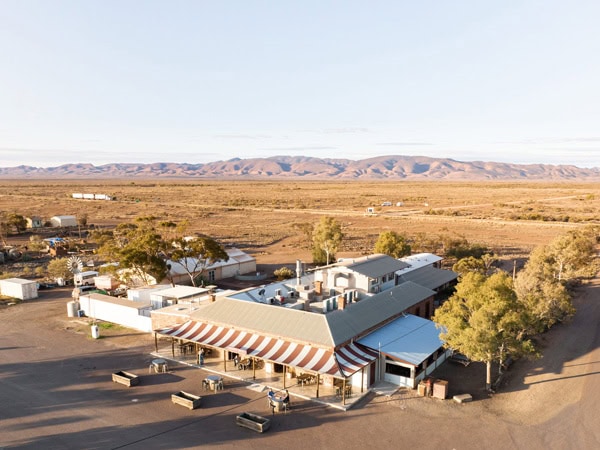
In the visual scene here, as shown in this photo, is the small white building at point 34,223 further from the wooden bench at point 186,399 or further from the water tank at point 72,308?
the wooden bench at point 186,399

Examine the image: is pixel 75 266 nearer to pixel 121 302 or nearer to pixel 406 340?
pixel 121 302

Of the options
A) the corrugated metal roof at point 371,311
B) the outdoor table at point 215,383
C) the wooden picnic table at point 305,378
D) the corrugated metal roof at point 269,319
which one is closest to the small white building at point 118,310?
the corrugated metal roof at point 269,319

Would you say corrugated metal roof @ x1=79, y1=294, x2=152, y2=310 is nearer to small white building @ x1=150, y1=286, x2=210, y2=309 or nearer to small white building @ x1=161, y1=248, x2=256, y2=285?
small white building @ x1=150, y1=286, x2=210, y2=309

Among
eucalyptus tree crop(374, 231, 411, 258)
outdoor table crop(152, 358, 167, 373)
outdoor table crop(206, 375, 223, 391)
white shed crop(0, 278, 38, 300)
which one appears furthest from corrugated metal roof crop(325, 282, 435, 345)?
white shed crop(0, 278, 38, 300)

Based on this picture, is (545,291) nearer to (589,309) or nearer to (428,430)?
(589,309)

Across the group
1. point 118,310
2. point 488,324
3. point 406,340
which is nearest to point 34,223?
point 118,310

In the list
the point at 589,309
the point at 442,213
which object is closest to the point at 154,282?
the point at 589,309

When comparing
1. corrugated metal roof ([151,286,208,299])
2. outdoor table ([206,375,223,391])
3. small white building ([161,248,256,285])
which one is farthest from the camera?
small white building ([161,248,256,285])
